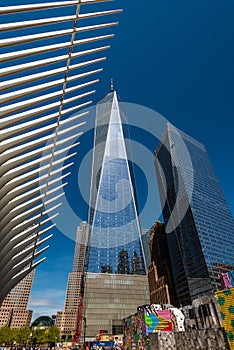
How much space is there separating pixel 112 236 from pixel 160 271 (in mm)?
36006

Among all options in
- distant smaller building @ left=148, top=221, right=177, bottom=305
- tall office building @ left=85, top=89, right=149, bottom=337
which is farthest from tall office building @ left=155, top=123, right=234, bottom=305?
tall office building @ left=85, top=89, right=149, bottom=337

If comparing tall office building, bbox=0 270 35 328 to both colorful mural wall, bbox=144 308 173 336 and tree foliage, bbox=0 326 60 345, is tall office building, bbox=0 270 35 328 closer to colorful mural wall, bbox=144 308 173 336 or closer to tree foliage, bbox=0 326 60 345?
tree foliage, bbox=0 326 60 345

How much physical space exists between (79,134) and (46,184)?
3535 mm

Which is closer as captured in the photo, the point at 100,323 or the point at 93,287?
the point at 100,323

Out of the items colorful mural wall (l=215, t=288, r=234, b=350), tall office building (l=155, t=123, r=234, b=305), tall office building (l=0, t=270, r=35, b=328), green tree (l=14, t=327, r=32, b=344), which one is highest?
tall office building (l=155, t=123, r=234, b=305)

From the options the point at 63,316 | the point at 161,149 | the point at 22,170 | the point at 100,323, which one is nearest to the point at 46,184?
the point at 22,170

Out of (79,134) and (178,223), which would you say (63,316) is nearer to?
(178,223)

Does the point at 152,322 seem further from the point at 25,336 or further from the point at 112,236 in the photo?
the point at 112,236

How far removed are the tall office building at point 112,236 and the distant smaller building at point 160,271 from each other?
12.6 m

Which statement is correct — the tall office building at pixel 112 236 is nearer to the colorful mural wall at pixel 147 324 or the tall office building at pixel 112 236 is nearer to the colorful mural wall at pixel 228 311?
the colorful mural wall at pixel 147 324

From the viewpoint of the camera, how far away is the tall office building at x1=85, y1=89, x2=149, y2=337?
320ft

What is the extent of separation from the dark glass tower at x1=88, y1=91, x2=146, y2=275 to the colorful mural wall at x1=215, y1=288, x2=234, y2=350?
113m

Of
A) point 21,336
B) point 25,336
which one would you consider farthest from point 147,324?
point 21,336

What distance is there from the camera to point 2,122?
7895mm
